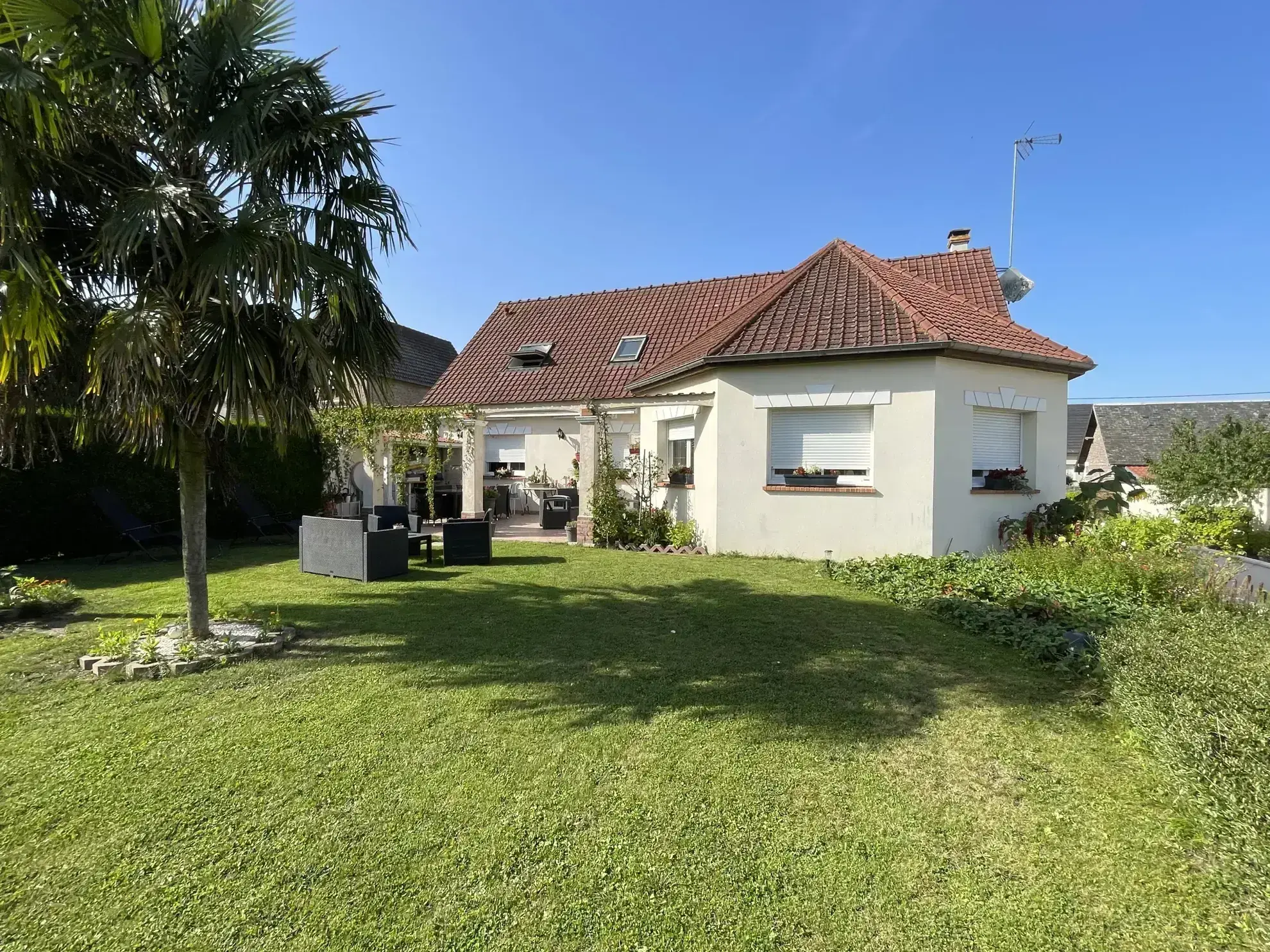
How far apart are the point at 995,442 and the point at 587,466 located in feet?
26.5

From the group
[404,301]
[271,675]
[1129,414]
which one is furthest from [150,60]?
[1129,414]

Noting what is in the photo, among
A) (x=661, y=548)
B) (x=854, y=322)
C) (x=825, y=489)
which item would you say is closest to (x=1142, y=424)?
(x=854, y=322)

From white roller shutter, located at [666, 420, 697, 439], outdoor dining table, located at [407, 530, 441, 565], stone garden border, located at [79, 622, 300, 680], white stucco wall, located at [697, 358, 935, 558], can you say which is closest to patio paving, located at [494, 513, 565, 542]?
outdoor dining table, located at [407, 530, 441, 565]

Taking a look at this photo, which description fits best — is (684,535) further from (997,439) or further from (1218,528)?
(1218,528)

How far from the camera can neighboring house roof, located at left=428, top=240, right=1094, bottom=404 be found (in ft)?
33.8

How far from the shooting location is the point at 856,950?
7.28 ft

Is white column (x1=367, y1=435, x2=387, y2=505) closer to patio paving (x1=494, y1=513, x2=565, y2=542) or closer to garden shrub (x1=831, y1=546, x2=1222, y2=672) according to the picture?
patio paving (x1=494, y1=513, x2=565, y2=542)

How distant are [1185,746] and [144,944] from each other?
4.85 m

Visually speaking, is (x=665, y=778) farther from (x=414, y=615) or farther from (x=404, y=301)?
(x=404, y=301)

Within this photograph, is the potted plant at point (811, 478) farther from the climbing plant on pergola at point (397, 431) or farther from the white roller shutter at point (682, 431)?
the climbing plant on pergola at point (397, 431)

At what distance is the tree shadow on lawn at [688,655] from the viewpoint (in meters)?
4.34

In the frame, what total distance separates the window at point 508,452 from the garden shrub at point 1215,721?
16532mm

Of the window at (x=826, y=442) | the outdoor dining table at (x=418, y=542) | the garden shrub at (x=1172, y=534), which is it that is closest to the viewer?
the garden shrub at (x=1172, y=534)

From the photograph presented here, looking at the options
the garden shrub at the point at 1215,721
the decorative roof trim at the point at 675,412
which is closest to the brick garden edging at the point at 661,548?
the decorative roof trim at the point at 675,412
